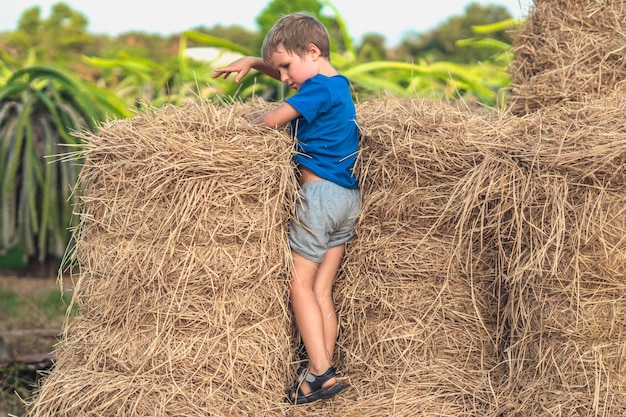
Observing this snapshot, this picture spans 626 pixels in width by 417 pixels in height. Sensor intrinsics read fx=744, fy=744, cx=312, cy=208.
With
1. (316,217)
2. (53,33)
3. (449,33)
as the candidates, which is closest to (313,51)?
(316,217)

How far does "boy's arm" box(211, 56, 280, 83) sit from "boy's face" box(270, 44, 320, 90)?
0.76ft

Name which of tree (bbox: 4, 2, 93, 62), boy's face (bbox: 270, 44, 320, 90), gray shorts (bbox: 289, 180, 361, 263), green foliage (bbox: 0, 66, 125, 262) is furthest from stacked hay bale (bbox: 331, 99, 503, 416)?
tree (bbox: 4, 2, 93, 62)

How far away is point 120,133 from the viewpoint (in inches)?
99.9

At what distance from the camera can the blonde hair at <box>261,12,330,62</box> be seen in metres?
2.67

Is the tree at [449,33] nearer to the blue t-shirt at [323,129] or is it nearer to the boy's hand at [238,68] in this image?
the boy's hand at [238,68]

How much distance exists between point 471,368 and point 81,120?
→ 3.84 meters

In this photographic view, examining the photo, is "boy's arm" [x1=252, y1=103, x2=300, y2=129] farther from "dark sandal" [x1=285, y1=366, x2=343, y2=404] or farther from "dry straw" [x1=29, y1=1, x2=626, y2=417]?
"dark sandal" [x1=285, y1=366, x2=343, y2=404]

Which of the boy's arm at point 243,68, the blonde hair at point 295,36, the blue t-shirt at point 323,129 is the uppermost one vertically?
the blonde hair at point 295,36

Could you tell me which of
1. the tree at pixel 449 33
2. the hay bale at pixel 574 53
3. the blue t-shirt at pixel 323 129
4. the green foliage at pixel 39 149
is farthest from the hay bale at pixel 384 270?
the tree at pixel 449 33

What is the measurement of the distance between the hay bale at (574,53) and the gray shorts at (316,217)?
98 cm

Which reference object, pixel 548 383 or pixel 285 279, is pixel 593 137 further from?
pixel 285 279

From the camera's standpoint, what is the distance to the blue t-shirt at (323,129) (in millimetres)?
2627

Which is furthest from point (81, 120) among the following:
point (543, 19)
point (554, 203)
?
point (554, 203)

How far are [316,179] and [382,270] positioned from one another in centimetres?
41
